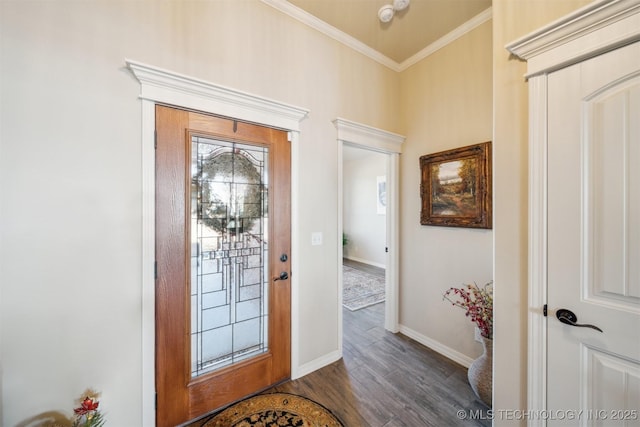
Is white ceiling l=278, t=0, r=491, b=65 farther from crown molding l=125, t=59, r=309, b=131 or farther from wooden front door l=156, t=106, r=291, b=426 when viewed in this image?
wooden front door l=156, t=106, r=291, b=426

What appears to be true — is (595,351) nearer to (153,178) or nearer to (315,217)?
(315,217)

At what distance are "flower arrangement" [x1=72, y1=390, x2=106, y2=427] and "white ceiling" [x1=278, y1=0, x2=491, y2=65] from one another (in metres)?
→ 2.94

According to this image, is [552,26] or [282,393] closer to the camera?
[552,26]

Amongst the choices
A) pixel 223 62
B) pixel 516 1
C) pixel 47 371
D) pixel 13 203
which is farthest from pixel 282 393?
pixel 516 1

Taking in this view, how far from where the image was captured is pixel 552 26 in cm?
112

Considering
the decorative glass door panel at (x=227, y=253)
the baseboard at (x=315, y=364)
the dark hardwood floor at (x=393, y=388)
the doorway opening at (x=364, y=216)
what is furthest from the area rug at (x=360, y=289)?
the decorative glass door panel at (x=227, y=253)

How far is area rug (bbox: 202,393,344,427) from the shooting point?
1.60 m

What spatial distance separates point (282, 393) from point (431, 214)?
216 centimetres

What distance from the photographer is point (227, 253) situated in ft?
5.80

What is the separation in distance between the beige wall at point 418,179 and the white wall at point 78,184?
6.65 ft

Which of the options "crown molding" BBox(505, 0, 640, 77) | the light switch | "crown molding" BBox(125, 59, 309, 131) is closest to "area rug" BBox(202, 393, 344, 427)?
the light switch

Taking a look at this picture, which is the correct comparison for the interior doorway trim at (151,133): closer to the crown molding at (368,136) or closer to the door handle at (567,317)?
the crown molding at (368,136)

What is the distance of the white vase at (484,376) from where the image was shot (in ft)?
5.54

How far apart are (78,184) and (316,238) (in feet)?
5.35
